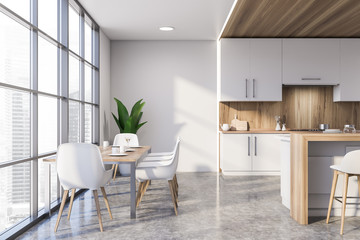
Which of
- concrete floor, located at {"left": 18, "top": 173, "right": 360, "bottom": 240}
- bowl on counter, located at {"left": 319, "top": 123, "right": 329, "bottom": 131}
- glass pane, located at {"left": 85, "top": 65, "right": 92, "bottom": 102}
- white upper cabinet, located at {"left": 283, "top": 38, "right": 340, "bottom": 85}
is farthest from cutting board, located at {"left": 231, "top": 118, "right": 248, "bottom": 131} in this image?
glass pane, located at {"left": 85, "top": 65, "right": 92, "bottom": 102}

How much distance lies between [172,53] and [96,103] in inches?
76.4

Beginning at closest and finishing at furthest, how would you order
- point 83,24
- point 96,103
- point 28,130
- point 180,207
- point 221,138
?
point 28,130, point 180,207, point 83,24, point 96,103, point 221,138

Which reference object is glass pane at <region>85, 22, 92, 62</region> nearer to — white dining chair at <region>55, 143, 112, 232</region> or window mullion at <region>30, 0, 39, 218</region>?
window mullion at <region>30, 0, 39, 218</region>

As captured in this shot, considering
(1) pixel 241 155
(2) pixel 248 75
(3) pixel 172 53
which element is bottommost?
(1) pixel 241 155

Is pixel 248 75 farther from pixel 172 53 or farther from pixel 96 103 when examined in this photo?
pixel 96 103

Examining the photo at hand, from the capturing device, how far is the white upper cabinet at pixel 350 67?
20.0ft

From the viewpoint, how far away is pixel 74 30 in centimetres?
469

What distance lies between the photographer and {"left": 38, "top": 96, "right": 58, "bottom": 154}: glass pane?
360 centimetres

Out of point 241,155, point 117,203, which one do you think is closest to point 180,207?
point 117,203

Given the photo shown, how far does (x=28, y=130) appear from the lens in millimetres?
3270

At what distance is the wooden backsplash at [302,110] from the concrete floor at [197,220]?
201cm

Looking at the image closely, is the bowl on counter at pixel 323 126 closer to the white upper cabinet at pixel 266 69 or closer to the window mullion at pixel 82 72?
the white upper cabinet at pixel 266 69

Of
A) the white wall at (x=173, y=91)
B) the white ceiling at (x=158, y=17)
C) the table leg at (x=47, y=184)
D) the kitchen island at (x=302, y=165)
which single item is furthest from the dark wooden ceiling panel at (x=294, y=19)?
the table leg at (x=47, y=184)

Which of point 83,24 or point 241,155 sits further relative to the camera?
point 241,155
